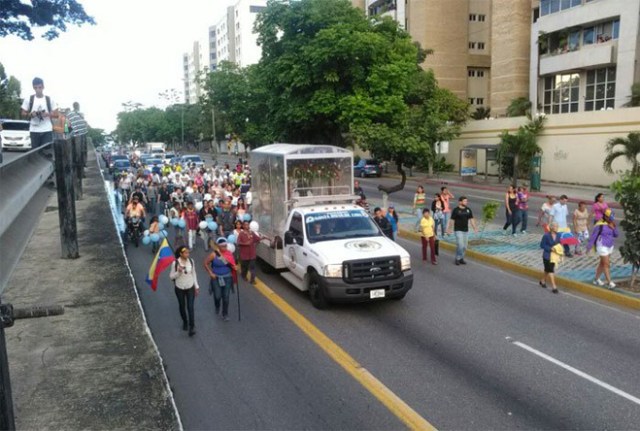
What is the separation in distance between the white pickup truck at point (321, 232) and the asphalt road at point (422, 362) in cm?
58

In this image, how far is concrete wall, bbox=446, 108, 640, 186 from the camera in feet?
106

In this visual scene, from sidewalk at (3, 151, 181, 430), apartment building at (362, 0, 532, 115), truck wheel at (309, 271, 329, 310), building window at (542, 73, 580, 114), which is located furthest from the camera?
apartment building at (362, 0, 532, 115)

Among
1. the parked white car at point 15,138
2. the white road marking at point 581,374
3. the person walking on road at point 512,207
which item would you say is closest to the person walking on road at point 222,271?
the white road marking at point 581,374

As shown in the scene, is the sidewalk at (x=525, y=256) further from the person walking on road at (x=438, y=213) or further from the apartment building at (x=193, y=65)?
the apartment building at (x=193, y=65)

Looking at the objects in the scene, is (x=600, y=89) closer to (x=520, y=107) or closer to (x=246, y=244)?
(x=520, y=107)

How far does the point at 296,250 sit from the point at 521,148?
1097 inches

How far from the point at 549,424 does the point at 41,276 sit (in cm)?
995

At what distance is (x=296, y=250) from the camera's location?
12453 millimetres

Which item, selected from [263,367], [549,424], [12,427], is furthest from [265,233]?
[12,427]

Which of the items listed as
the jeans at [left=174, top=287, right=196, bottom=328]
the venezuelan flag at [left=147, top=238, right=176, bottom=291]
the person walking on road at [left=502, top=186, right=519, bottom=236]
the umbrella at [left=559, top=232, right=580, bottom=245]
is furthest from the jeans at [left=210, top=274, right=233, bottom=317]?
the person walking on road at [left=502, top=186, right=519, bottom=236]

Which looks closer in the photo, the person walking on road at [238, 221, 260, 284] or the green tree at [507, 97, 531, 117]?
the person walking on road at [238, 221, 260, 284]

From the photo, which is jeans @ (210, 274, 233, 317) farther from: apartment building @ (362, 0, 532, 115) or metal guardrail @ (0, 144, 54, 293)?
apartment building @ (362, 0, 532, 115)

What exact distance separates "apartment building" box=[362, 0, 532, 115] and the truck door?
43690 mm

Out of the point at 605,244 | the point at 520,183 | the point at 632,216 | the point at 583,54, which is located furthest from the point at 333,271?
the point at 583,54
